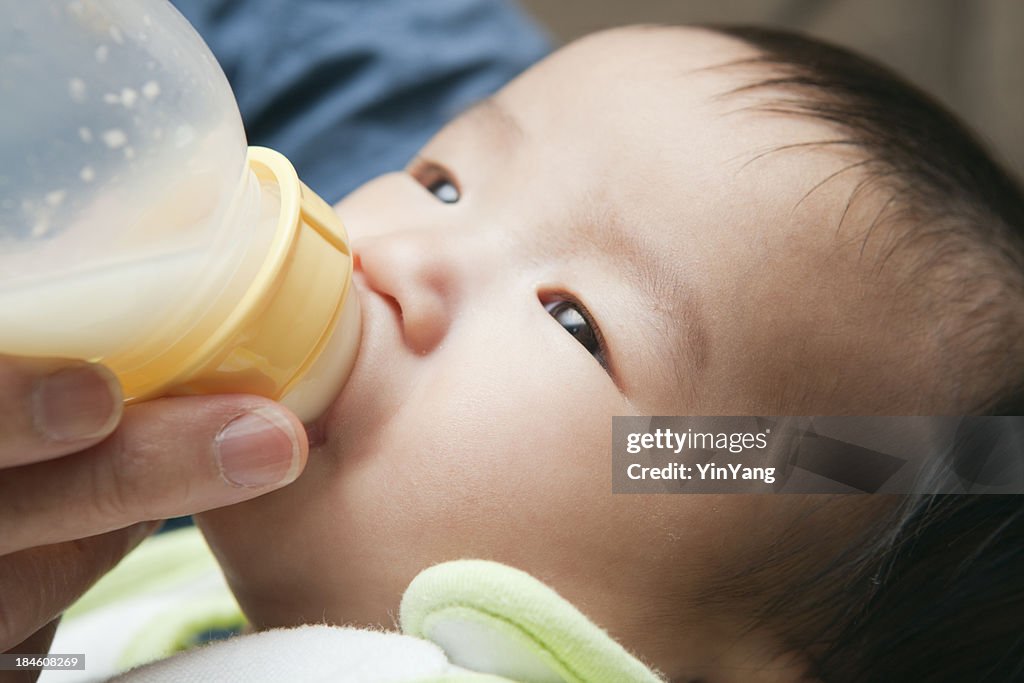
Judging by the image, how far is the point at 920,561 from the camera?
820 millimetres

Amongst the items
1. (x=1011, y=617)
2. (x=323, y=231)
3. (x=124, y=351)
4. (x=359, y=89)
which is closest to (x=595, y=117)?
(x=323, y=231)

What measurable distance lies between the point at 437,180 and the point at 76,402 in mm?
506

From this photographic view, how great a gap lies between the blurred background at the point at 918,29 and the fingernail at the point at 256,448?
1477mm

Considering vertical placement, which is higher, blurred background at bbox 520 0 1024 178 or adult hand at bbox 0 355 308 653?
blurred background at bbox 520 0 1024 178

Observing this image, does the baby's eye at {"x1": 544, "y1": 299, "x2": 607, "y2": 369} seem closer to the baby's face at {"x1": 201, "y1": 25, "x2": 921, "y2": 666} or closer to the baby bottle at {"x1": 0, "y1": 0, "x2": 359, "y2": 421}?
the baby's face at {"x1": 201, "y1": 25, "x2": 921, "y2": 666}

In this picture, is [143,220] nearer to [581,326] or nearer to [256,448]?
[256,448]

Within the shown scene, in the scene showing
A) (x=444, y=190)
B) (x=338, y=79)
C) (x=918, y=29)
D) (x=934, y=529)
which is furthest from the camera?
(x=918, y=29)

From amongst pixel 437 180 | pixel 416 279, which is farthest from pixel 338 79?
pixel 416 279

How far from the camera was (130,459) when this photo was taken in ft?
2.01

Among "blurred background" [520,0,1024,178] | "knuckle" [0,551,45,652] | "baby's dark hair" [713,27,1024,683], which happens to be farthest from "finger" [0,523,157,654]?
"blurred background" [520,0,1024,178]

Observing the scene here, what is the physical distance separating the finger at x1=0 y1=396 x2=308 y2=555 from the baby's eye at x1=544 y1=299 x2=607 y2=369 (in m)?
0.27

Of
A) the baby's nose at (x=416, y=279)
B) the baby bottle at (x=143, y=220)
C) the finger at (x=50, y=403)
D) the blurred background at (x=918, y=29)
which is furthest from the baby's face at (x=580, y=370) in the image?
the blurred background at (x=918, y=29)

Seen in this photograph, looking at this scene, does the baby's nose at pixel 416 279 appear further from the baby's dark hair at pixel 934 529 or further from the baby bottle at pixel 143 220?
the baby's dark hair at pixel 934 529

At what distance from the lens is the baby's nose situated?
2.51ft
